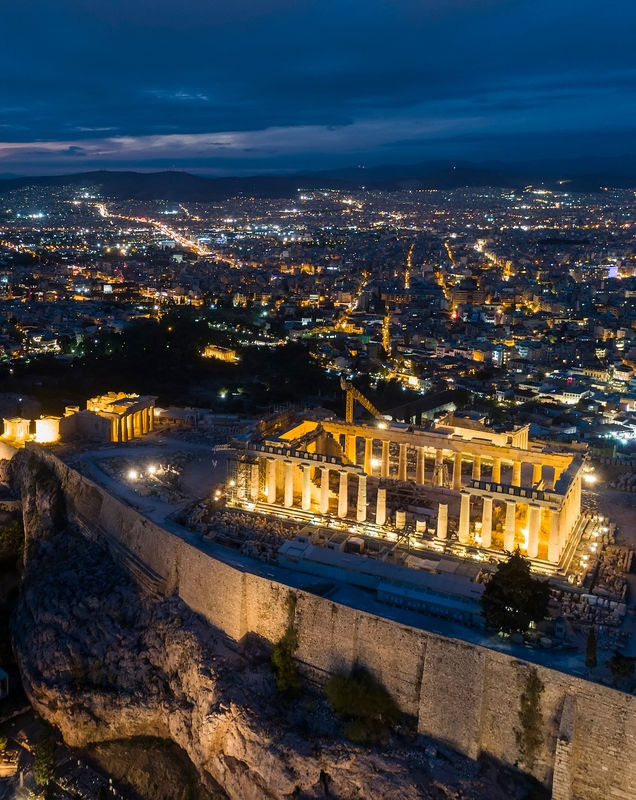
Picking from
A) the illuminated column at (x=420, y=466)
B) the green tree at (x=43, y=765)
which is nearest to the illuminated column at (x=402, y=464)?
the illuminated column at (x=420, y=466)

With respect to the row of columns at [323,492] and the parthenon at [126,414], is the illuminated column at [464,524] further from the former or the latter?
the parthenon at [126,414]

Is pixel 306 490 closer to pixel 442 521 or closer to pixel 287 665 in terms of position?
pixel 442 521

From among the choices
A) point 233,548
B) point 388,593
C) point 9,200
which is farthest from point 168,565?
point 9,200

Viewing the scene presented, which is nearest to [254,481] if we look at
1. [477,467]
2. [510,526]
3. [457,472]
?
[457,472]

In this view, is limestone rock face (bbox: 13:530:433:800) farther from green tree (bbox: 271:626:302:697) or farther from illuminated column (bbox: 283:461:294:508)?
illuminated column (bbox: 283:461:294:508)

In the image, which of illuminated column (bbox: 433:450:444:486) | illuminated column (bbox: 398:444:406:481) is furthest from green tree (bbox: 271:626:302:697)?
illuminated column (bbox: 433:450:444:486)

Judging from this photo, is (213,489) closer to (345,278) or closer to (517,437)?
(517,437)
